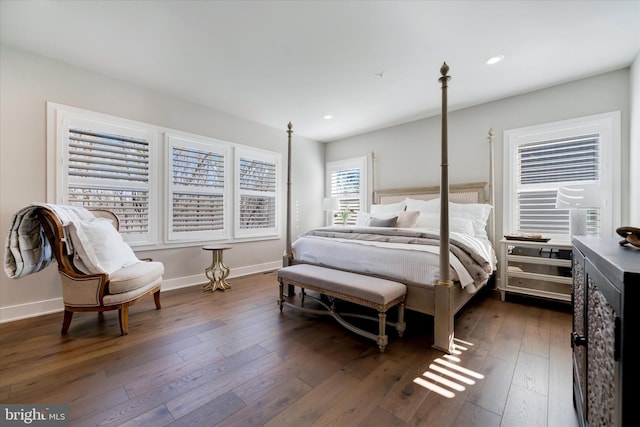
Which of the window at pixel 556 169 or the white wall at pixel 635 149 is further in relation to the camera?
the window at pixel 556 169

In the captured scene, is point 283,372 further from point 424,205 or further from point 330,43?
point 424,205

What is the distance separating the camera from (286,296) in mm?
3066

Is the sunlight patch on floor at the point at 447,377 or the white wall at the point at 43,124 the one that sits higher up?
the white wall at the point at 43,124

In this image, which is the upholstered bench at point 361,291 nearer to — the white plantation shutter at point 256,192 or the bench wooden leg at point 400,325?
the bench wooden leg at point 400,325

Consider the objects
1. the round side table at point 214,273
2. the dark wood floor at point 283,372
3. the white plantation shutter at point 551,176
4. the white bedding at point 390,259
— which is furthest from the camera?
the round side table at point 214,273

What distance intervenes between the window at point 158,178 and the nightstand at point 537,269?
11.3 ft

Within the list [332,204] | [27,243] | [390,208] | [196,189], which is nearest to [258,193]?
[196,189]

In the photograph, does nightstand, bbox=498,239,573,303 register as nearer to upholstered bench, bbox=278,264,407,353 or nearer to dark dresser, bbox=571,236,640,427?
upholstered bench, bbox=278,264,407,353

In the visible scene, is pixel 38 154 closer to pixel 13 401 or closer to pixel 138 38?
pixel 138 38

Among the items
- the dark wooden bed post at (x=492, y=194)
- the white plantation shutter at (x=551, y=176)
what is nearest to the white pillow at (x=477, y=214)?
the dark wooden bed post at (x=492, y=194)

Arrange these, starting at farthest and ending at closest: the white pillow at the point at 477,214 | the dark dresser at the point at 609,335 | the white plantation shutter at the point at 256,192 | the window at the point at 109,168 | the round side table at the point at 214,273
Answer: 1. the white plantation shutter at the point at 256,192
2. the round side table at the point at 214,273
3. the white pillow at the point at 477,214
4. the window at the point at 109,168
5. the dark dresser at the point at 609,335

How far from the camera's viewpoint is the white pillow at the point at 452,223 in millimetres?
3152

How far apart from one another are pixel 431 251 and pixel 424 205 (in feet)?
6.10

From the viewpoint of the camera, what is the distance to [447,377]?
1615 mm
